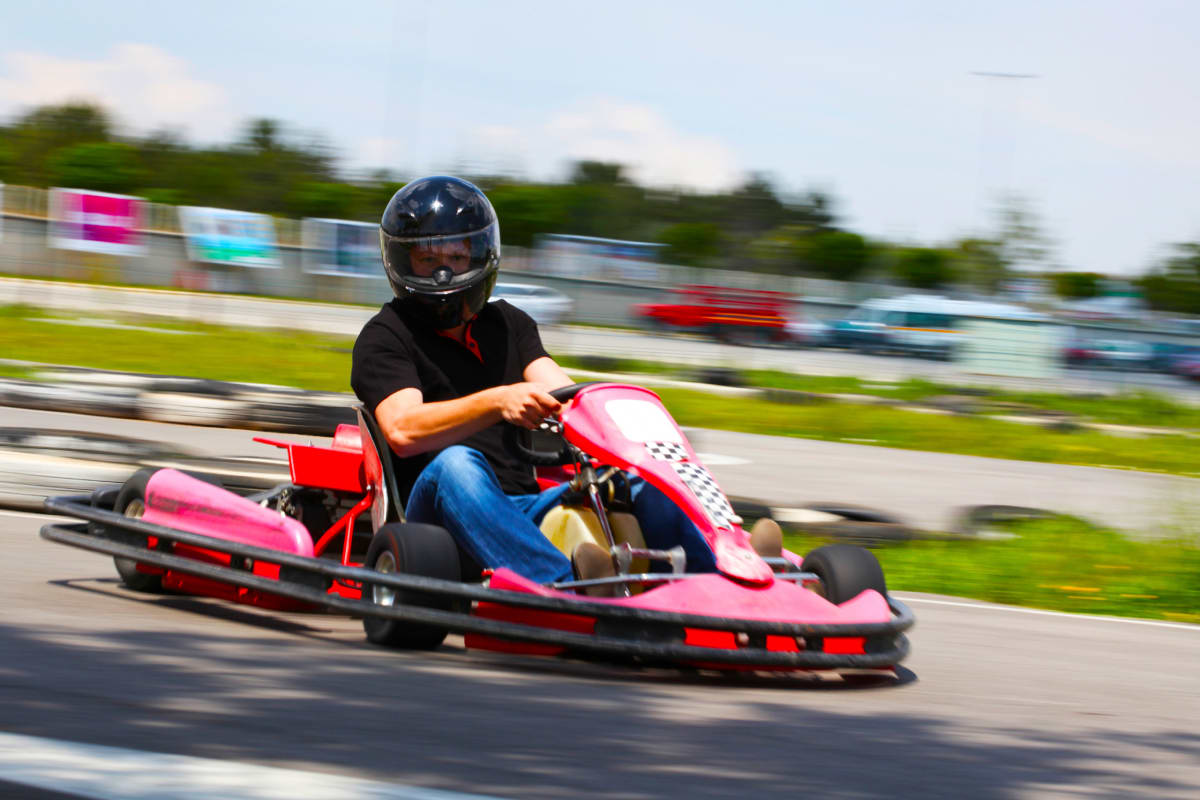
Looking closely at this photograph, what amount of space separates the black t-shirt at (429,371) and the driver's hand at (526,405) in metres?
0.28

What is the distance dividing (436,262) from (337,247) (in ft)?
103

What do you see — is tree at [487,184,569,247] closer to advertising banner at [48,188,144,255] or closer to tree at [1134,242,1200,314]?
advertising banner at [48,188,144,255]

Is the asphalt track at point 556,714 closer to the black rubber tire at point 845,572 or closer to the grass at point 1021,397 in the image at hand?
the black rubber tire at point 845,572

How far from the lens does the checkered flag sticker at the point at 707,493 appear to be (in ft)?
11.2

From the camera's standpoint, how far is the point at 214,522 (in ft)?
13.2

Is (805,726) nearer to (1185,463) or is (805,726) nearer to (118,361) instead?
(1185,463)

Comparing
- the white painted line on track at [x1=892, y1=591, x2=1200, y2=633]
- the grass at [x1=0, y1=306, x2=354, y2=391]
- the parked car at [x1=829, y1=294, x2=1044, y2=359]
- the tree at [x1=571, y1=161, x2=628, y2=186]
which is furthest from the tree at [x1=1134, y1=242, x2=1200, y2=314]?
the tree at [x1=571, y1=161, x2=628, y2=186]

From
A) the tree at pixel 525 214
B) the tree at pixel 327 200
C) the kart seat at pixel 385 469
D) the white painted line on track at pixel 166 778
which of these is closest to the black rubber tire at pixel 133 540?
the kart seat at pixel 385 469

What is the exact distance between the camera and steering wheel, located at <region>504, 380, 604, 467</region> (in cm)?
364

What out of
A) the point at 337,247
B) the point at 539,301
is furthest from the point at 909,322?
the point at 337,247

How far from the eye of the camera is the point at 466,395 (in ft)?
12.7

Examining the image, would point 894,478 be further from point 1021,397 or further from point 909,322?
point 909,322

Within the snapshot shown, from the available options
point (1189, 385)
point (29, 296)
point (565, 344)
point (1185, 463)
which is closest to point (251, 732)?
point (1185, 463)

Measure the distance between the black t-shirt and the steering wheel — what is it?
0.14 feet
